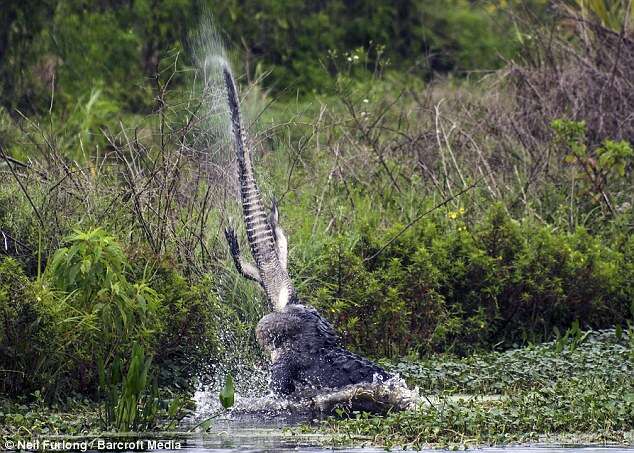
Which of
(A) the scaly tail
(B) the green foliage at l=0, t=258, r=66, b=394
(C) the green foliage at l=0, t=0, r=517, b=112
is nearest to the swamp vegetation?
(B) the green foliage at l=0, t=258, r=66, b=394

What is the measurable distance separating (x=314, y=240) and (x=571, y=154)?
3.19 metres

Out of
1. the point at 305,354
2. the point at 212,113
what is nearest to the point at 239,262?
the point at 305,354

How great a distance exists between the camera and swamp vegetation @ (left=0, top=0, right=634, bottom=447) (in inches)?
274

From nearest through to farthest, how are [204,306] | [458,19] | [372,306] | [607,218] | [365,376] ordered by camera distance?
[365,376]
[204,306]
[372,306]
[607,218]
[458,19]

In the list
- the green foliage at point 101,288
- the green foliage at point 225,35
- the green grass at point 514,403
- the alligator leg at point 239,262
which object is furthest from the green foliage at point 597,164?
the green foliage at point 101,288

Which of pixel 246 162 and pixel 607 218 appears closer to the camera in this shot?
pixel 246 162

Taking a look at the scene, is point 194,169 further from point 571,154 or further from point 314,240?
point 571,154

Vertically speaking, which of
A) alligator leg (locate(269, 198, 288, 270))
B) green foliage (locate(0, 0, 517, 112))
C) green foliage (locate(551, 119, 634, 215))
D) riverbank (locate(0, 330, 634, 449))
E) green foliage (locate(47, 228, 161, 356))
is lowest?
riverbank (locate(0, 330, 634, 449))

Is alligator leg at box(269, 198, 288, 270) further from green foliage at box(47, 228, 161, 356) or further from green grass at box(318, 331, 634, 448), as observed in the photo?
green grass at box(318, 331, 634, 448)

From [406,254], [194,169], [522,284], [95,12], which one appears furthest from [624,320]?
[95,12]

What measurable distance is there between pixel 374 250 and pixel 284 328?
232cm

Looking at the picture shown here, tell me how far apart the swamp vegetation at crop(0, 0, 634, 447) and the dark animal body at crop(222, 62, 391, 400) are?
1.64 ft

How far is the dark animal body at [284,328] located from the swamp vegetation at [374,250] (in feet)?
1.64

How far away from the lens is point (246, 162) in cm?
749
